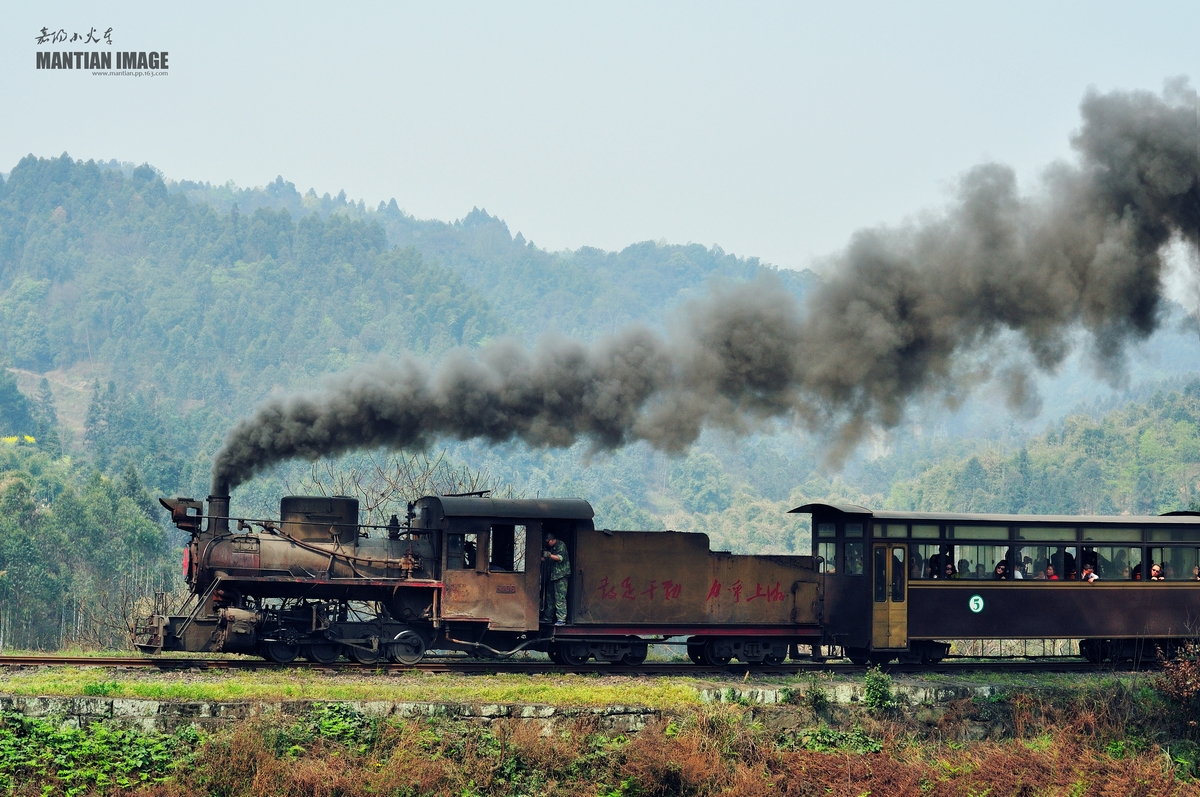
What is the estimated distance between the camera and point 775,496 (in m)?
182

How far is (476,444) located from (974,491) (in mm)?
68130

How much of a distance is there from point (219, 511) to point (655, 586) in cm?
785

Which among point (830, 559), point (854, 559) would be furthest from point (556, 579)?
point (854, 559)

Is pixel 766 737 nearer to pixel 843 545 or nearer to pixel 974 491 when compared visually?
pixel 843 545

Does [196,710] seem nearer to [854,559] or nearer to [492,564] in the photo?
[492,564]

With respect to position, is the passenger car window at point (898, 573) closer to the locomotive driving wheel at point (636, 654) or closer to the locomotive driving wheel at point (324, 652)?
the locomotive driving wheel at point (636, 654)

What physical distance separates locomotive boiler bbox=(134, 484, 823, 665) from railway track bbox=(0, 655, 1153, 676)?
31cm

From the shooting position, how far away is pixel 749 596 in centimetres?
2119

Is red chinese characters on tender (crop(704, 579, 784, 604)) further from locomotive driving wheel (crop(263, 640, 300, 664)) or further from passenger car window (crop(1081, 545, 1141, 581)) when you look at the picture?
locomotive driving wheel (crop(263, 640, 300, 664))

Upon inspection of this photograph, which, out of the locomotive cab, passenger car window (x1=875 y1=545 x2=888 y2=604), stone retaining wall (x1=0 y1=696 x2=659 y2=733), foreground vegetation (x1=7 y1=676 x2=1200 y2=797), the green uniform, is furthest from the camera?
passenger car window (x1=875 y1=545 x2=888 y2=604)

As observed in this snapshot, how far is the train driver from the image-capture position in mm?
20453

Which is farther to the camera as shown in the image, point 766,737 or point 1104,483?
point 1104,483

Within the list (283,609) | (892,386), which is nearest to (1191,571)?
(892,386)

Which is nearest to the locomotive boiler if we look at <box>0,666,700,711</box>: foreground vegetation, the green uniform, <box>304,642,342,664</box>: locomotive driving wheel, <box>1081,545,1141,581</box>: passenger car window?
<box>304,642,342,664</box>: locomotive driving wheel
